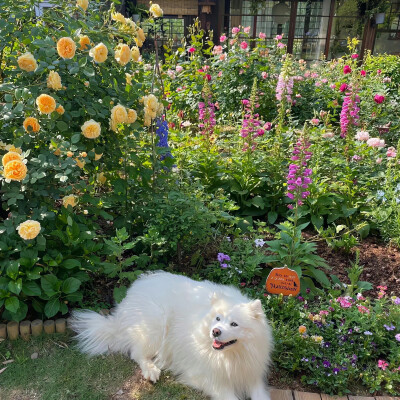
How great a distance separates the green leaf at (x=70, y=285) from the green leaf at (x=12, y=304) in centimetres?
29

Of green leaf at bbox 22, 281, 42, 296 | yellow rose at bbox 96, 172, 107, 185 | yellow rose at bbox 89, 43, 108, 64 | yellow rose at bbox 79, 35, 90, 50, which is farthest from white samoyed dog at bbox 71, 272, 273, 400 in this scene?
yellow rose at bbox 79, 35, 90, 50

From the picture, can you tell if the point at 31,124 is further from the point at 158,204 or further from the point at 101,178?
the point at 158,204

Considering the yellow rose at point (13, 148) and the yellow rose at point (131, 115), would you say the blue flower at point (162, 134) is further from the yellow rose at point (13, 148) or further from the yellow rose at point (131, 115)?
the yellow rose at point (13, 148)

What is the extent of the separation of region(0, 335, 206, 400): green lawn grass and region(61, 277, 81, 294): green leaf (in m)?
0.36

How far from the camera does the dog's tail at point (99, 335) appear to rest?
254cm

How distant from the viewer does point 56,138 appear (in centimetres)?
257

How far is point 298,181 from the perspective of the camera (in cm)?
285

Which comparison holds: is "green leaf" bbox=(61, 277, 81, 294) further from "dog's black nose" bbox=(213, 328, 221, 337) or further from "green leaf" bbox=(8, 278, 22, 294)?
"dog's black nose" bbox=(213, 328, 221, 337)

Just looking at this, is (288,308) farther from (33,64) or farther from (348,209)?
(33,64)

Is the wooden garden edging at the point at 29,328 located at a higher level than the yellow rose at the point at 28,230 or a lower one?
lower

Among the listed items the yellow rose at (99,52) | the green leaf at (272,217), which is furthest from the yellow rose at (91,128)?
the green leaf at (272,217)

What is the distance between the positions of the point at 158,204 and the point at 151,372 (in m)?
1.22

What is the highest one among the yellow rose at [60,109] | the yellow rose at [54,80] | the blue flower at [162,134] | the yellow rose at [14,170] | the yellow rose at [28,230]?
the yellow rose at [54,80]

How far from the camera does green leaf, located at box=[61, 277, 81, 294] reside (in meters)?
2.59
